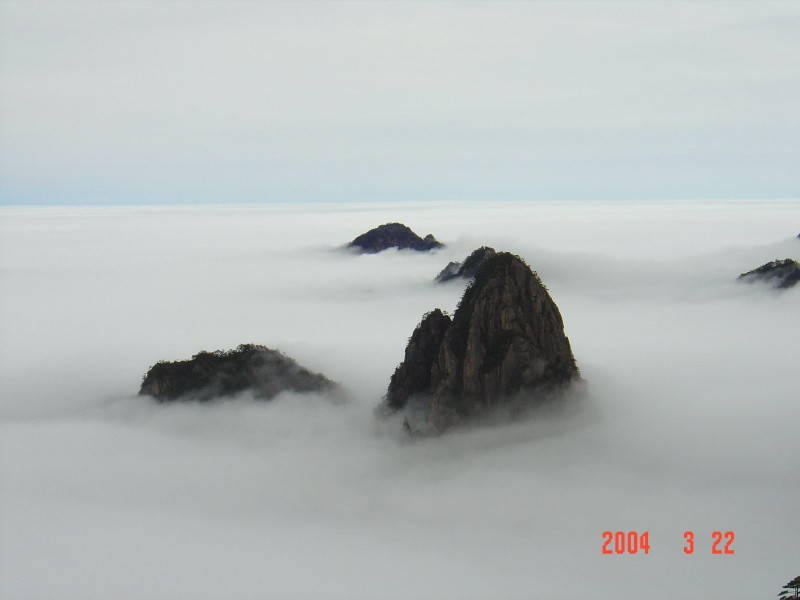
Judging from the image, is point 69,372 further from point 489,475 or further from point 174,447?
point 489,475

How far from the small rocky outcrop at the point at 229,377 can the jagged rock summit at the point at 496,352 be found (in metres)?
22.0

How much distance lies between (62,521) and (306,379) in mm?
35527

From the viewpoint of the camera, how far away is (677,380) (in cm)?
9112

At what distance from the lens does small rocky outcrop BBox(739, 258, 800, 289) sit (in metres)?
152

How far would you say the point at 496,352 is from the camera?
212 feet

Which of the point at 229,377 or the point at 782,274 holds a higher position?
the point at 782,274

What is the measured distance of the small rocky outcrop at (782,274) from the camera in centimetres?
15162

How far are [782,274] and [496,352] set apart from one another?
127 metres
